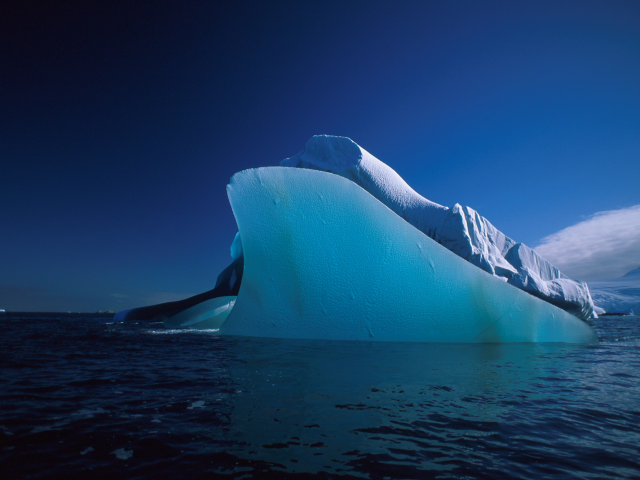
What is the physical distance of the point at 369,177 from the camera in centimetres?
1944

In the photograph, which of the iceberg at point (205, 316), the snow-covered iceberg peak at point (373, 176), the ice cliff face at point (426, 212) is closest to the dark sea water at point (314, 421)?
the iceberg at point (205, 316)

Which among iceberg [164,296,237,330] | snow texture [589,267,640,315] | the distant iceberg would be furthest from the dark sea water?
snow texture [589,267,640,315]

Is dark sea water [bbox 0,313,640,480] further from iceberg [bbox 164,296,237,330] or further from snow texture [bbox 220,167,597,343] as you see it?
iceberg [bbox 164,296,237,330]

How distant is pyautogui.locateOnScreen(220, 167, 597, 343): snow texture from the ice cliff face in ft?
34.9

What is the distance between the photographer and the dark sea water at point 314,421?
1.77 m

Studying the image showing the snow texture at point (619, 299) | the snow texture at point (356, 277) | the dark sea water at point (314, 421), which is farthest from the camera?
the snow texture at point (619, 299)

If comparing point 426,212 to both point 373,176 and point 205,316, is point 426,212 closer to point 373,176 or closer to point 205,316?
point 373,176

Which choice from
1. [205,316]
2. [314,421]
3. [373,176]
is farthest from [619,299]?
[314,421]

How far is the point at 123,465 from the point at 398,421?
5.79ft

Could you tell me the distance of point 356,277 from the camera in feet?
25.9

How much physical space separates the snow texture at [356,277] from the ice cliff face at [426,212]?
10.6 m

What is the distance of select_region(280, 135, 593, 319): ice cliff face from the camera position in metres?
18.9

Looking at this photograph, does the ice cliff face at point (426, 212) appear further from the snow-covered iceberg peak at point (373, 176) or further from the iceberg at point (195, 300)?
the iceberg at point (195, 300)

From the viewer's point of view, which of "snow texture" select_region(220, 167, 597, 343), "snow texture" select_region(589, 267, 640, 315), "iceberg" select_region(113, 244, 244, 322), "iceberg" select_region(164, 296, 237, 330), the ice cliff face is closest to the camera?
"snow texture" select_region(220, 167, 597, 343)
